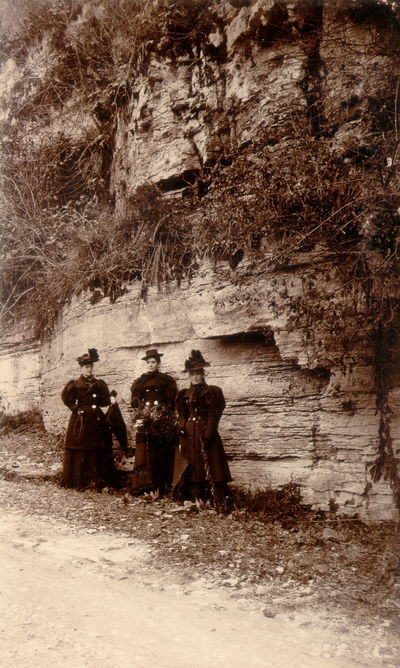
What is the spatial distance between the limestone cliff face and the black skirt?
2.99 feet

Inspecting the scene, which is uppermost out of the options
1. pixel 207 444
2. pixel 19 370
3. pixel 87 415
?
pixel 19 370

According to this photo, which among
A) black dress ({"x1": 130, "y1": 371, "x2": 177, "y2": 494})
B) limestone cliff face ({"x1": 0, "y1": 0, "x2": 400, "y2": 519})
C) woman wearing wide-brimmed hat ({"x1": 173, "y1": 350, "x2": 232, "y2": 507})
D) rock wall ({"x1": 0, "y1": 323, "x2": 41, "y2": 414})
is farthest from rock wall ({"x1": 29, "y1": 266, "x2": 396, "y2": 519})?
rock wall ({"x1": 0, "y1": 323, "x2": 41, "y2": 414})

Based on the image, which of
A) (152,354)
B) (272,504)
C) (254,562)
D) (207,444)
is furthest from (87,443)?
(254,562)

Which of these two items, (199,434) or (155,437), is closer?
(199,434)

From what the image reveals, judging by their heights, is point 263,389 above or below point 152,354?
below

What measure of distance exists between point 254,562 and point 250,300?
3158 millimetres

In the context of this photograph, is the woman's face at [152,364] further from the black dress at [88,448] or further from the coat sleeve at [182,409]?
the black dress at [88,448]

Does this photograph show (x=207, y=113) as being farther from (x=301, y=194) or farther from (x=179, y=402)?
(x=179, y=402)

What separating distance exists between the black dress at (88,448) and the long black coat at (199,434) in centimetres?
142

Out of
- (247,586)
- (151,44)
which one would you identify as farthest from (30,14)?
(247,586)

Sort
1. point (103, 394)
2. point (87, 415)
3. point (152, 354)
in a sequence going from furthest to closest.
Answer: point (103, 394)
point (87, 415)
point (152, 354)

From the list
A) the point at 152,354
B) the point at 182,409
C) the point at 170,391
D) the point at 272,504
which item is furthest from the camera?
the point at 152,354

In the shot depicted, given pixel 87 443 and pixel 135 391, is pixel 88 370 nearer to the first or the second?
pixel 135 391

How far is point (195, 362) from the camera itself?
684cm
